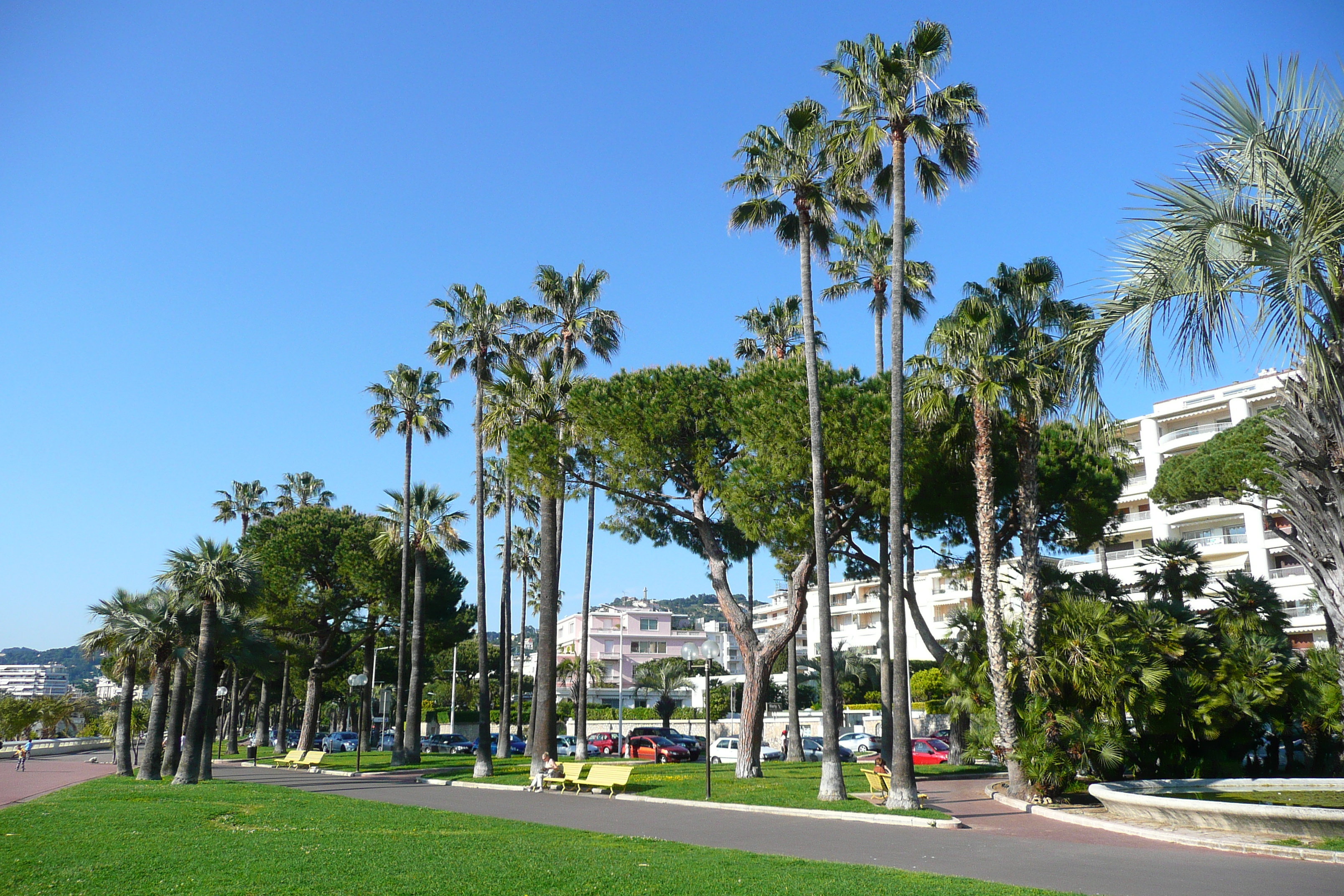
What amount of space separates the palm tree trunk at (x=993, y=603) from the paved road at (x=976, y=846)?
1.29 meters

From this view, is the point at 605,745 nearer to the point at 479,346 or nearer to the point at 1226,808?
the point at 479,346

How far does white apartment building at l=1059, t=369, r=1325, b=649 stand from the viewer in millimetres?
52469

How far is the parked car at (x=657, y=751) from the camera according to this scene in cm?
3975

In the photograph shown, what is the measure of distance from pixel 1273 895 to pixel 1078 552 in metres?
23.0

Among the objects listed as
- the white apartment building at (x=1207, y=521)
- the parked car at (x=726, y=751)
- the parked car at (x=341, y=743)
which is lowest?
the parked car at (x=341, y=743)

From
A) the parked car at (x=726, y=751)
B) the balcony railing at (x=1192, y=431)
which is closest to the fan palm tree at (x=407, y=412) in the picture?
the parked car at (x=726, y=751)

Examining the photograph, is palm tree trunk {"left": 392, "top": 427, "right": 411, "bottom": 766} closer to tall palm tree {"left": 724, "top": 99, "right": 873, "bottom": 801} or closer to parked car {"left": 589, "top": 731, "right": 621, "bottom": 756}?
parked car {"left": 589, "top": 731, "right": 621, "bottom": 756}

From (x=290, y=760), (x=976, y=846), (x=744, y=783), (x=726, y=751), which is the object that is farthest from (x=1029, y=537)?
(x=290, y=760)

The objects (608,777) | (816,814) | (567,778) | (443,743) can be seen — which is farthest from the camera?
(443,743)

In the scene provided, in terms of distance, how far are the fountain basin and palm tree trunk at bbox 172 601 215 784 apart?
76.2ft

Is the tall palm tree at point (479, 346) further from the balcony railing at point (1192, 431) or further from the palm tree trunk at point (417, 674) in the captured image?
the balcony railing at point (1192, 431)

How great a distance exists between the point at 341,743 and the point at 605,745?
21243mm

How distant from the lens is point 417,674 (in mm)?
35781

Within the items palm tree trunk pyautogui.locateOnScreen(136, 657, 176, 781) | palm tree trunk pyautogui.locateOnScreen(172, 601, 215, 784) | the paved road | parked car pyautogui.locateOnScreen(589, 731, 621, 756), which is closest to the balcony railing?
parked car pyautogui.locateOnScreen(589, 731, 621, 756)
